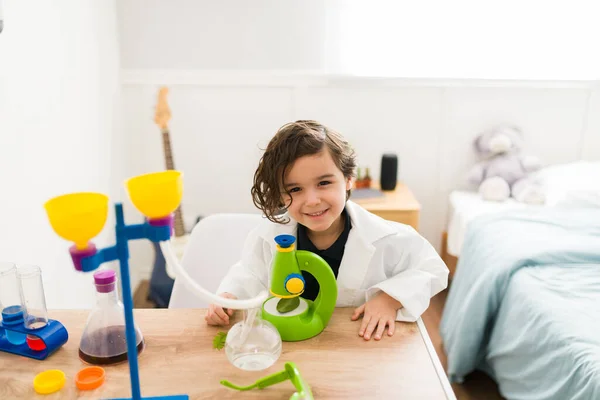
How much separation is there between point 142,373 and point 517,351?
46.7 inches

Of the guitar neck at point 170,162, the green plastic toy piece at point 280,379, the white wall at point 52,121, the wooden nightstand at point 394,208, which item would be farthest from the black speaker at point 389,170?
the green plastic toy piece at point 280,379

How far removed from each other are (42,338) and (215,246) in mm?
595

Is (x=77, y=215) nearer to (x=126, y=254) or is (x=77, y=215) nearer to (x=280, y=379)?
(x=126, y=254)

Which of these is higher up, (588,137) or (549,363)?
(588,137)

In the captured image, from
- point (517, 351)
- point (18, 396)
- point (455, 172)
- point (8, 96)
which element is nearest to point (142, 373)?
point (18, 396)

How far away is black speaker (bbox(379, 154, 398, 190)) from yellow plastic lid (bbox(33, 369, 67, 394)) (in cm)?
185

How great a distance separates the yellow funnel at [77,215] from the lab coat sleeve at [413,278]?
624 mm

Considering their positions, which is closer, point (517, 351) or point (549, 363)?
point (549, 363)

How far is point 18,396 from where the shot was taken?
0.82 m

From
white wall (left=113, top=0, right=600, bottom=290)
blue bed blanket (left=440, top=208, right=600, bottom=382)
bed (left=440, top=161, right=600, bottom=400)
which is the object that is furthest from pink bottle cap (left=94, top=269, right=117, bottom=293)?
white wall (left=113, top=0, right=600, bottom=290)

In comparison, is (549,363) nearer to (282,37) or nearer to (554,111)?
(554,111)

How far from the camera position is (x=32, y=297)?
3.16ft

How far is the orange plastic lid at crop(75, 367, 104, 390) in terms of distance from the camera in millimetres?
834

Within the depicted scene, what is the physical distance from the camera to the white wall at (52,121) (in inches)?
61.4
